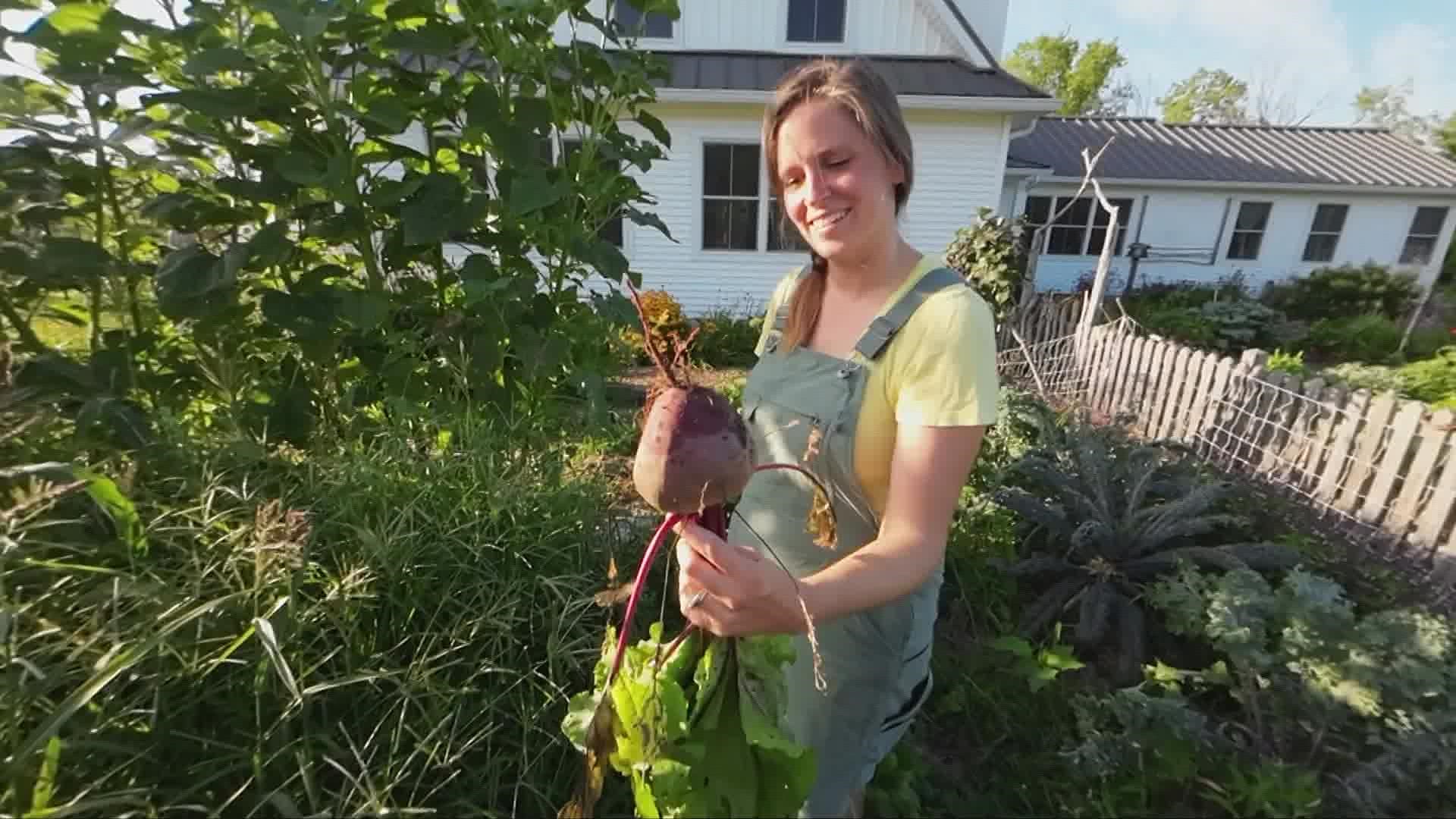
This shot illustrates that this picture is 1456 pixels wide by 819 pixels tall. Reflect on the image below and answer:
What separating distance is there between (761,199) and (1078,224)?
8.73 meters

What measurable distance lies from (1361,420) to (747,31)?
8.35 meters

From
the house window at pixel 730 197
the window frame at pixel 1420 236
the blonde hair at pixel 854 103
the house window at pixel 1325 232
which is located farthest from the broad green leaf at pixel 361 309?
the window frame at pixel 1420 236

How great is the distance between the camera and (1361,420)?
3.59 metres

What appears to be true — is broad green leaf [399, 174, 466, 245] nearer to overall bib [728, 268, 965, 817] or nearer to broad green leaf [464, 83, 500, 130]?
broad green leaf [464, 83, 500, 130]

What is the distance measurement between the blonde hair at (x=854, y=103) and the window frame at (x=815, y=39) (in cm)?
934

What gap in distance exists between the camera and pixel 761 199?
930 centimetres

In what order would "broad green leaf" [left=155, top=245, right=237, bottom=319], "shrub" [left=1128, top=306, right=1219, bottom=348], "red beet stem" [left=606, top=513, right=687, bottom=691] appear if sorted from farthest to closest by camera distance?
"shrub" [left=1128, top=306, right=1219, bottom=348] → "broad green leaf" [left=155, top=245, right=237, bottom=319] → "red beet stem" [left=606, top=513, right=687, bottom=691]

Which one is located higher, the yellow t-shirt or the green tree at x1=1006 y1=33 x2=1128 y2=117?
the green tree at x1=1006 y1=33 x2=1128 y2=117

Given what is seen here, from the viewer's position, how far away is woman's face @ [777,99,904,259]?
3.24ft

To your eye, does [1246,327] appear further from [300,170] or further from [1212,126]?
[300,170]


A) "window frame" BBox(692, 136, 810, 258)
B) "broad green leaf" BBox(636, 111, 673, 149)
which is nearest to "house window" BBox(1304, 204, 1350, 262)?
"window frame" BBox(692, 136, 810, 258)

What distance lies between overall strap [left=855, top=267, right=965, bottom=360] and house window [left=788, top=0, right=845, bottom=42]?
9617 millimetres

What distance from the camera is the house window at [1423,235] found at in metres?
15.1

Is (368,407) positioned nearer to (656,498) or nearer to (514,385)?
(514,385)
